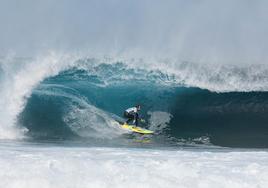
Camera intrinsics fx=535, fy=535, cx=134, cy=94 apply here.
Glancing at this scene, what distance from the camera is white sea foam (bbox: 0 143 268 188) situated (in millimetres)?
8438

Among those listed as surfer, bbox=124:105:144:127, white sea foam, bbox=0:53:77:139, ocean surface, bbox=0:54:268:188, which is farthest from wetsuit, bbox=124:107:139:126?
white sea foam, bbox=0:53:77:139

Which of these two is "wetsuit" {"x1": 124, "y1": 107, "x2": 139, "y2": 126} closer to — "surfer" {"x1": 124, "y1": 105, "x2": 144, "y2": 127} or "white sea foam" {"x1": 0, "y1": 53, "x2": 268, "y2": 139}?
"surfer" {"x1": 124, "y1": 105, "x2": 144, "y2": 127}

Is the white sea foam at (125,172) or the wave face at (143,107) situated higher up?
the wave face at (143,107)

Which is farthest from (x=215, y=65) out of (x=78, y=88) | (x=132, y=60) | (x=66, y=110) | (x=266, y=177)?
(x=266, y=177)

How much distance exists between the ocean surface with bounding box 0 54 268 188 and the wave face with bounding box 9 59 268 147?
0.13 feet

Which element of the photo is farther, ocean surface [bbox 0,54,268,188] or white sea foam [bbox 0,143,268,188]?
ocean surface [bbox 0,54,268,188]

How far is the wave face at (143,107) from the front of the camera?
17562 millimetres

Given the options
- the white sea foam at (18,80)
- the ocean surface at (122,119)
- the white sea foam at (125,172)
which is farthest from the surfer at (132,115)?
the white sea foam at (125,172)

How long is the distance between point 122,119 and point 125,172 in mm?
10402

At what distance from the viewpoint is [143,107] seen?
66.9 ft

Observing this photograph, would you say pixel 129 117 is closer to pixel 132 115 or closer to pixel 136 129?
pixel 132 115

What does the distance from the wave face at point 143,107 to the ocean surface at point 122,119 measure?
4 cm

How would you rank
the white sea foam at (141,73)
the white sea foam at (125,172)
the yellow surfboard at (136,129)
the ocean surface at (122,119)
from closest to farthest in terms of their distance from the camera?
the white sea foam at (125,172) → the ocean surface at (122,119) → the yellow surfboard at (136,129) → the white sea foam at (141,73)

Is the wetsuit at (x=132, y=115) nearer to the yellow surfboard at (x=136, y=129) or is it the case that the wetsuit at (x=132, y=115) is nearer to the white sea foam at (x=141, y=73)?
the yellow surfboard at (x=136, y=129)
